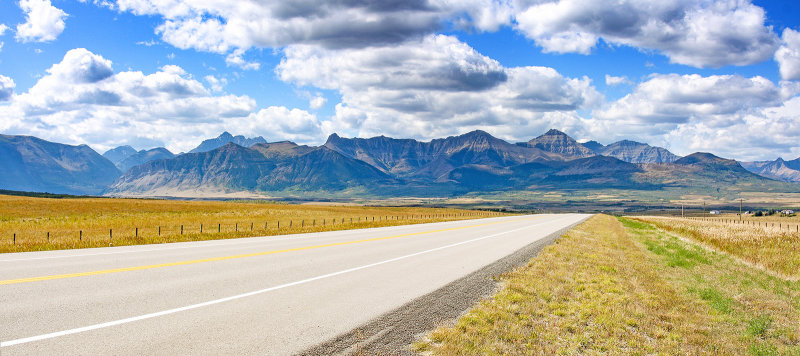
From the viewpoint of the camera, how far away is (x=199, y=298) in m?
9.87

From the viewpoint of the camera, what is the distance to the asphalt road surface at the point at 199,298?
277 inches

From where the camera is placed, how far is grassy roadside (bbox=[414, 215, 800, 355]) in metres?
7.70

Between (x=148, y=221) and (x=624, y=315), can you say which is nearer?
(x=624, y=315)

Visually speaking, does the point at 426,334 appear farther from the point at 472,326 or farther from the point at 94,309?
the point at 94,309

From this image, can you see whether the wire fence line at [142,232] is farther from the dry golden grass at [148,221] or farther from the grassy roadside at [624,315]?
the grassy roadside at [624,315]

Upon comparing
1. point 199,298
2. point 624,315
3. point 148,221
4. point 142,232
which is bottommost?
point 148,221

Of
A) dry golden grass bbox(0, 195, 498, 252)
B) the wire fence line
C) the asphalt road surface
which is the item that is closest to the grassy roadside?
the asphalt road surface

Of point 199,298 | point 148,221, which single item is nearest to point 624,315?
point 199,298

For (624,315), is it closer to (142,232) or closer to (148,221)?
(142,232)

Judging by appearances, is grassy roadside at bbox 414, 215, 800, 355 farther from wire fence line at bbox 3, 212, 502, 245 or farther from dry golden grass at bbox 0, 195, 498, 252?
dry golden grass at bbox 0, 195, 498, 252

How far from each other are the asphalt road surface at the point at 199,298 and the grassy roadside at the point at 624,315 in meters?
1.96

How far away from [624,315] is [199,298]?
8.41 metres

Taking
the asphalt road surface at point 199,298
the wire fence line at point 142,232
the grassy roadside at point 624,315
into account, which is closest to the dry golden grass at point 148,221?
the wire fence line at point 142,232

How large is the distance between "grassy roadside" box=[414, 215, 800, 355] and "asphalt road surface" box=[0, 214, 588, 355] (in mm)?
1963
